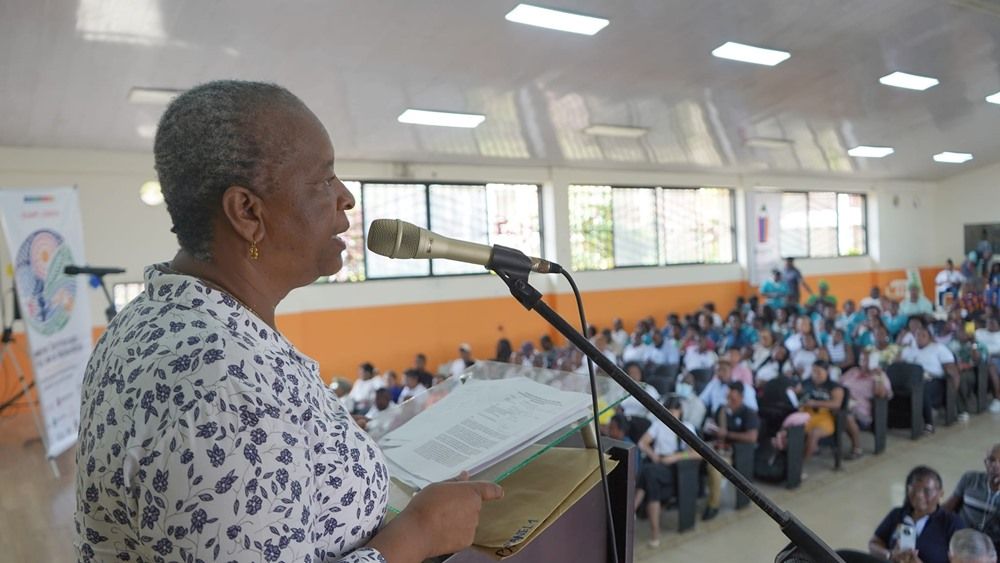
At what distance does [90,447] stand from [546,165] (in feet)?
31.2

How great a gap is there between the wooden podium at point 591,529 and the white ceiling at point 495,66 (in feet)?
13.3

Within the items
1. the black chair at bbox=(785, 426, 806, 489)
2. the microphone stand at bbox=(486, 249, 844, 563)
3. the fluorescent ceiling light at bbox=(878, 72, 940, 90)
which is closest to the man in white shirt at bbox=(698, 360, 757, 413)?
the black chair at bbox=(785, 426, 806, 489)

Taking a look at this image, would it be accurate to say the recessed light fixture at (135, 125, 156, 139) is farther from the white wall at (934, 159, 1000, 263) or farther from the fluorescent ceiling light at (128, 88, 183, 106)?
the white wall at (934, 159, 1000, 263)

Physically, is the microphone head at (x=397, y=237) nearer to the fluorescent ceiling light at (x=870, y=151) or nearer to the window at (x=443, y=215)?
the window at (x=443, y=215)

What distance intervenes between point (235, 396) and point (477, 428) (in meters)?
0.36

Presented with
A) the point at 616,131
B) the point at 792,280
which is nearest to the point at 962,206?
the point at 792,280

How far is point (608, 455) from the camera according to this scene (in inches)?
38.9

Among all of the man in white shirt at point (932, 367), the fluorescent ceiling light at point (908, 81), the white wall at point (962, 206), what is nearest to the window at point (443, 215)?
the fluorescent ceiling light at point (908, 81)

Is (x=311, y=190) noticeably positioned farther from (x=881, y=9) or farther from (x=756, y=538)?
(x=881, y=9)

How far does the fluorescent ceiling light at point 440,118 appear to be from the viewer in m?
6.88

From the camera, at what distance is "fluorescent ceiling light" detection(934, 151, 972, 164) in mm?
12253

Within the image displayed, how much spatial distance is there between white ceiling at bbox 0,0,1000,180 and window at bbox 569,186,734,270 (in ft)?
5.13

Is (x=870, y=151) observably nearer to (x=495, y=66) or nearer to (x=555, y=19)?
(x=495, y=66)

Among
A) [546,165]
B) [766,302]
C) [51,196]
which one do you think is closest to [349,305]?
[546,165]
